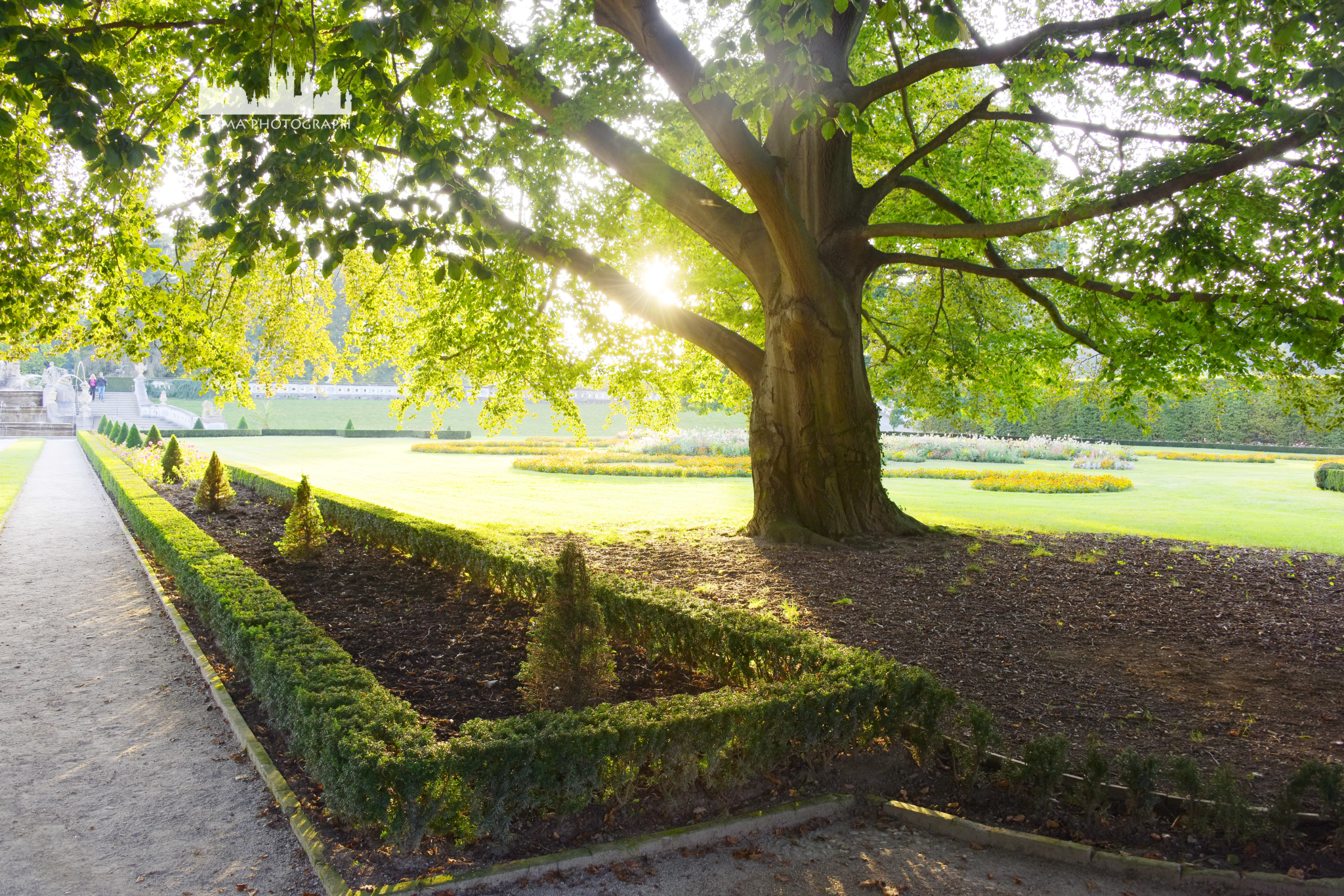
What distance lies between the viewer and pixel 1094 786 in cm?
351

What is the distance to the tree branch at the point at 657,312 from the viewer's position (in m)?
9.40

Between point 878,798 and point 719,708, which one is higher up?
point 719,708

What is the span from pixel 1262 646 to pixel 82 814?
7523 mm

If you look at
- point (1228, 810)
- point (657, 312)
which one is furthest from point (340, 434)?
point (1228, 810)

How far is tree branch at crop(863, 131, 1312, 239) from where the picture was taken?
668 cm

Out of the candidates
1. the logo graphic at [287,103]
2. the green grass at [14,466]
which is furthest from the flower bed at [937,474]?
the green grass at [14,466]

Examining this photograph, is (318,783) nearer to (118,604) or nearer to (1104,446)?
(118,604)

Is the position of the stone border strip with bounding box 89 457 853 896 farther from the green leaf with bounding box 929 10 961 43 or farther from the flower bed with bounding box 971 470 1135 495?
the flower bed with bounding box 971 470 1135 495

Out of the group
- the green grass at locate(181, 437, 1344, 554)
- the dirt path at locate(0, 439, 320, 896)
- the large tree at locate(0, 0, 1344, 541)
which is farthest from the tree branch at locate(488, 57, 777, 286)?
the dirt path at locate(0, 439, 320, 896)

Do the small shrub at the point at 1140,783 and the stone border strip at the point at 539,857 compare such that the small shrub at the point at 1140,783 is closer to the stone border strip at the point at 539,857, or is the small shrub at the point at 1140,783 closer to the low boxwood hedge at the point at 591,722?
the low boxwood hedge at the point at 591,722

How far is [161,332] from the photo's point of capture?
993cm

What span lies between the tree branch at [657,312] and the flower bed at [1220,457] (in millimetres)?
22403

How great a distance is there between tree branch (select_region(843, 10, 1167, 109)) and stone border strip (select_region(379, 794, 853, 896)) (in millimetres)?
5996

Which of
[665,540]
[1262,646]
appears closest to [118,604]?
[665,540]
